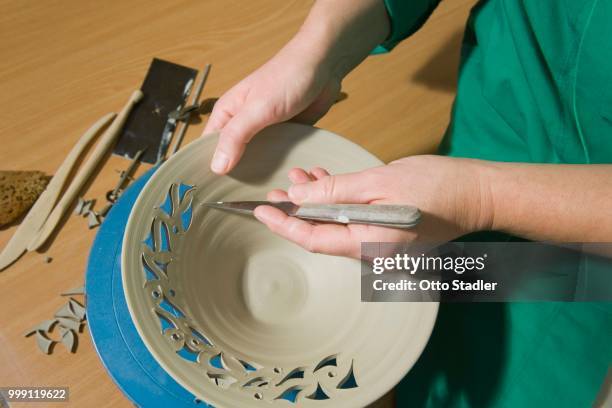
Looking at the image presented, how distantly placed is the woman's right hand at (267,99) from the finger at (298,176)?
7 centimetres

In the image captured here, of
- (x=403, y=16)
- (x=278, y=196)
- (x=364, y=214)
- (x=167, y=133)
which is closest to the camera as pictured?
(x=364, y=214)

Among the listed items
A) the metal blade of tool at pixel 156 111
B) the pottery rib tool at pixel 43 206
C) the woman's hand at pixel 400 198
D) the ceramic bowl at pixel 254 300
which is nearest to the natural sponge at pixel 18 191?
the pottery rib tool at pixel 43 206

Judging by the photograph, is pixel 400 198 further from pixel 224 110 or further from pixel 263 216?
pixel 224 110

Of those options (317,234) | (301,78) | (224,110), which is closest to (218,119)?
(224,110)

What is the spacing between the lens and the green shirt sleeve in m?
0.69

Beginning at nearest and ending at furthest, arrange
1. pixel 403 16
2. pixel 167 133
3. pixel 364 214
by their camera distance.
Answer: pixel 364 214 → pixel 403 16 → pixel 167 133

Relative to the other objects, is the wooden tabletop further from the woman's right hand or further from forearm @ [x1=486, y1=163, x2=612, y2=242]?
forearm @ [x1=486, y1=163, x2=612, y2=242]

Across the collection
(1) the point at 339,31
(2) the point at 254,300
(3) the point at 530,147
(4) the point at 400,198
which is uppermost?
(1) the point at 339,31

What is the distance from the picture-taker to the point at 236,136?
0.57 meters

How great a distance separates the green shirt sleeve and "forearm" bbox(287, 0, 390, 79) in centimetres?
1

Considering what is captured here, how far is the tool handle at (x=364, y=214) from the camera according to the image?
0.44m

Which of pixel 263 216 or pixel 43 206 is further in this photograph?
pixel 43 206

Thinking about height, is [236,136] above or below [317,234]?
above

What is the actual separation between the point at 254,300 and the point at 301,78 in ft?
0.98
